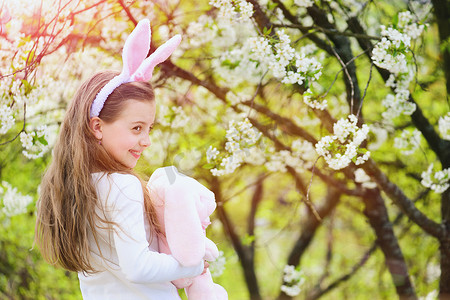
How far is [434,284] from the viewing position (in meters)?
4.30

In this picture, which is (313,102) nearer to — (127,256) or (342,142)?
(342,142)

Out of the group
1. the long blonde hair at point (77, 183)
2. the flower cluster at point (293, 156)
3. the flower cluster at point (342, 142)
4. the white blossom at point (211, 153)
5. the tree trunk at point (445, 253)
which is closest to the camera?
the long blonde hair at point (77, 183)

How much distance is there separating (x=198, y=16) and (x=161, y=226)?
224 centimetres

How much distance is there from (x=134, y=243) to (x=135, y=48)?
0.57 meters

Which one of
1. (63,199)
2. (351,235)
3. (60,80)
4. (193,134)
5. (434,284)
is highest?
(60,80)

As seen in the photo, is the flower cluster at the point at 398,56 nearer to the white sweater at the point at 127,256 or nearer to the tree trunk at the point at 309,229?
the white sweater at the point at 127,256

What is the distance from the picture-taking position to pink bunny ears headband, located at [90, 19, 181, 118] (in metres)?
1.53

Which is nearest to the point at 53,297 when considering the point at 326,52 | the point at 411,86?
the point at 326,52

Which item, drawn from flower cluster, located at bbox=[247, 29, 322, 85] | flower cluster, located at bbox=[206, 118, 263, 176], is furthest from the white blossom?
flower cluster, located at bbox=[247, 29, 322, 85]

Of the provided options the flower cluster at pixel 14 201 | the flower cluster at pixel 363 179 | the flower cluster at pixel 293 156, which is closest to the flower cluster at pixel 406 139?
the flower cluster at pixel 363 179

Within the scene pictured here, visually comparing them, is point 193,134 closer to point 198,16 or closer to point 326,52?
point 198,16

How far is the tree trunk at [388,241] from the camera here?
3.70 metres

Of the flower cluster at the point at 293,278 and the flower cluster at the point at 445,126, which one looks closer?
the flower cluster at the point at 445,126

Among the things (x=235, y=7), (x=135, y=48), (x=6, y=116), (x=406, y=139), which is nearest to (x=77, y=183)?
(x=135, y=48)
